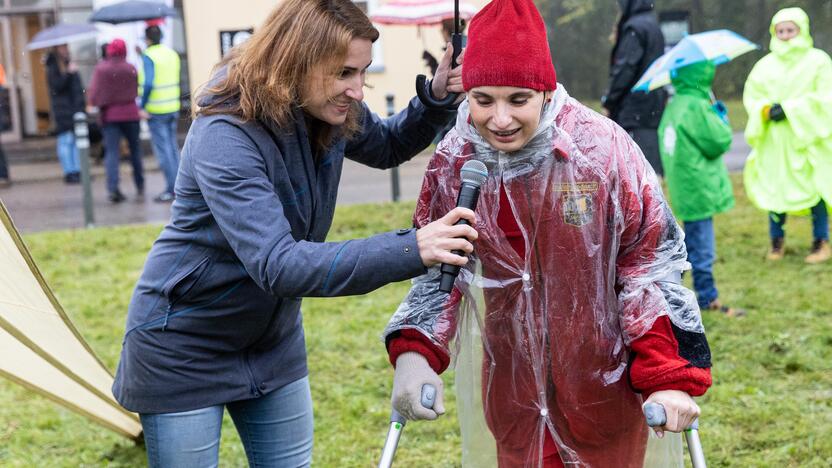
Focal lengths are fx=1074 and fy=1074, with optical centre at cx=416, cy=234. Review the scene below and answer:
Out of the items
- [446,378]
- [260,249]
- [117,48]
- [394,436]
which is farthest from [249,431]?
[117,48]

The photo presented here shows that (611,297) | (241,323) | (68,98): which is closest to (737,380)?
(611,297)

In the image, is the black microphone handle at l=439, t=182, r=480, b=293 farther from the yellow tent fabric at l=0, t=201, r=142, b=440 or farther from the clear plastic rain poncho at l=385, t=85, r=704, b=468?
the yellow tent fabric at l=0, t=201, r=142, b=440

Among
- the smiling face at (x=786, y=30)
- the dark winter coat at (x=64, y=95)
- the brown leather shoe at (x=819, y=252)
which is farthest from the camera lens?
the dark winter coat at (x=64, y=95)

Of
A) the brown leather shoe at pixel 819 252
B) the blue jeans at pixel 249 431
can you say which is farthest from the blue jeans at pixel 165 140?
the blue jeans at pixel 249 431

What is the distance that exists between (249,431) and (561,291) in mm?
969

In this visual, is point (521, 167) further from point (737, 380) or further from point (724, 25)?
point (724, 25)

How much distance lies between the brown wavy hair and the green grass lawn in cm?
234

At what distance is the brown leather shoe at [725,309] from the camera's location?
6234 millimetres

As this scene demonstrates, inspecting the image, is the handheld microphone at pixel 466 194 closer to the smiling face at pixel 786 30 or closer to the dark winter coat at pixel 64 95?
the smiling face at pixel 786 30

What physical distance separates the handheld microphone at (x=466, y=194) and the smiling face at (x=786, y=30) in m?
5.01

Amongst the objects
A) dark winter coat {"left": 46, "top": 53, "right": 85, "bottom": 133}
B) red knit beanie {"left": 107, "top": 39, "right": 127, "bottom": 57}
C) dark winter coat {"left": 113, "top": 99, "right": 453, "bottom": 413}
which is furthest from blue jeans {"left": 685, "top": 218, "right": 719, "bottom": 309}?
dark winter coat {"left": 46, "top": 53, "right": 85, "bottom": 133}

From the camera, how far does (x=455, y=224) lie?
2275 millimetres

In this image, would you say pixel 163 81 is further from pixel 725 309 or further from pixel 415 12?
pixel 725 309

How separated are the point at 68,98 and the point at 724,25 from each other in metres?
7.83
